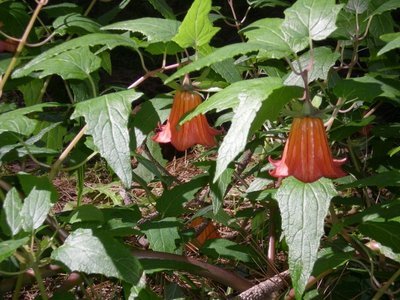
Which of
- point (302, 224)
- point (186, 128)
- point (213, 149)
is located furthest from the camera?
point (213, 149)

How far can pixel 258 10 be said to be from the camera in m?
2.83

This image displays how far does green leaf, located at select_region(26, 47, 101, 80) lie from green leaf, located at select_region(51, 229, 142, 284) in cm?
21

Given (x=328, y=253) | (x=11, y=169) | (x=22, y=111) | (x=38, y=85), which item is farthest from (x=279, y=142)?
(x=11, y=169)

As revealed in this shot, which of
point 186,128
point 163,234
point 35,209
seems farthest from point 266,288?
point 35,209

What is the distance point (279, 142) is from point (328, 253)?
1.23 feet

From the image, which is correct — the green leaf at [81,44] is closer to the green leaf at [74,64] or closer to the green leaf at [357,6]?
the green leaf at [74,64]

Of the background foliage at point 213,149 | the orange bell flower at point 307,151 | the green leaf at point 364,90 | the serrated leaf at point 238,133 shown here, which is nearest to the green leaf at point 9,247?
the background foliage at point 213,149

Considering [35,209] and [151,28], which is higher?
[151,28]

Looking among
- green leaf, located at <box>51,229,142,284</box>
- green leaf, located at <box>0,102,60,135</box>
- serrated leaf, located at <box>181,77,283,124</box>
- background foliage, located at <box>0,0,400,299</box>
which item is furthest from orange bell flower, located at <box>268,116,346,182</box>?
green leaf, located at <box>0,102,60,135</box>

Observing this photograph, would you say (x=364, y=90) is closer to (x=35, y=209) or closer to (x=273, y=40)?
(x=273, y=40)

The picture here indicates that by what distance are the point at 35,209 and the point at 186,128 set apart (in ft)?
0.95

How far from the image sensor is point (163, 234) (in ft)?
3.60

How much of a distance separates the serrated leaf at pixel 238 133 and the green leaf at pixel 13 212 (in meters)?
0.30

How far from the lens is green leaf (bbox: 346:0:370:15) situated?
107 centimetres
